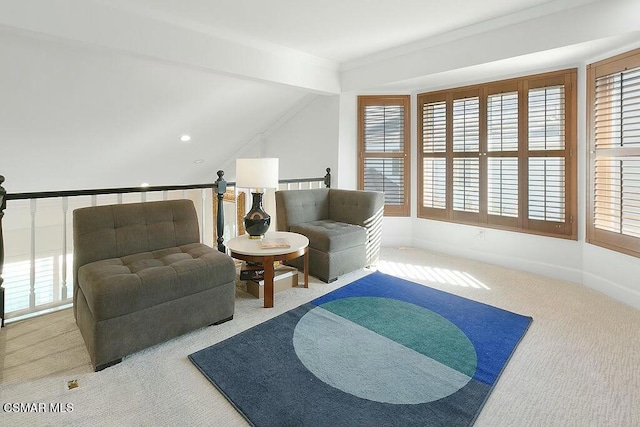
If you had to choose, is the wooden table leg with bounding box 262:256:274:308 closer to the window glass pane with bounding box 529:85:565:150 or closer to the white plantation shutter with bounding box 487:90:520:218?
the white plantation shutter with bounding box 487:90:520:218

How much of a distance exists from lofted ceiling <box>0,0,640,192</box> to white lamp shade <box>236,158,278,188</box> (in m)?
1.21

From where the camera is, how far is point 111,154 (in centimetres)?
492

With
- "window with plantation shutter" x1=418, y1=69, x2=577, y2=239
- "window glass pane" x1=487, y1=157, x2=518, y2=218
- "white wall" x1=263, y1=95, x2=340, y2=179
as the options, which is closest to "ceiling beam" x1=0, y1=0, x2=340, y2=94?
"white wall" x1=263, y1=95, x2=340, y2=179

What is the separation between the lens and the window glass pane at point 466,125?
4.43m

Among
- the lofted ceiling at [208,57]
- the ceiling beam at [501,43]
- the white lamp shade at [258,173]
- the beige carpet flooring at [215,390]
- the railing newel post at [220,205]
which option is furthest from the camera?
the railing newel post at [220,205]

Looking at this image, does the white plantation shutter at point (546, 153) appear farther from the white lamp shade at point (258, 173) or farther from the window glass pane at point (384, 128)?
the white lamp shade at point (258, 173)

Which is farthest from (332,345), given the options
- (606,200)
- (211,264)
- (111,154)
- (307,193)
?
(111,154)

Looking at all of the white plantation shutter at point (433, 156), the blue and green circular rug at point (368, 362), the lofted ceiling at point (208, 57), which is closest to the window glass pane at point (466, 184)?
the white plantation shutter at point (433, 156)

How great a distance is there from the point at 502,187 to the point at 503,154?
1.27ft

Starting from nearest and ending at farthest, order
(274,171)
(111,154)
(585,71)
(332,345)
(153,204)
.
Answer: (332,345) → (153,204) → (274,171) → (585,71) → (111,154)

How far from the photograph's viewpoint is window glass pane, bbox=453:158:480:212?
4.48 m

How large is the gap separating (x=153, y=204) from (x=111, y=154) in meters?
2.73

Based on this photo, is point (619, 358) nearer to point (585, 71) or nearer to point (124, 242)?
point (585, 71)

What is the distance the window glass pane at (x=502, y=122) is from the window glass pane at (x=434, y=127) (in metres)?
0.58
